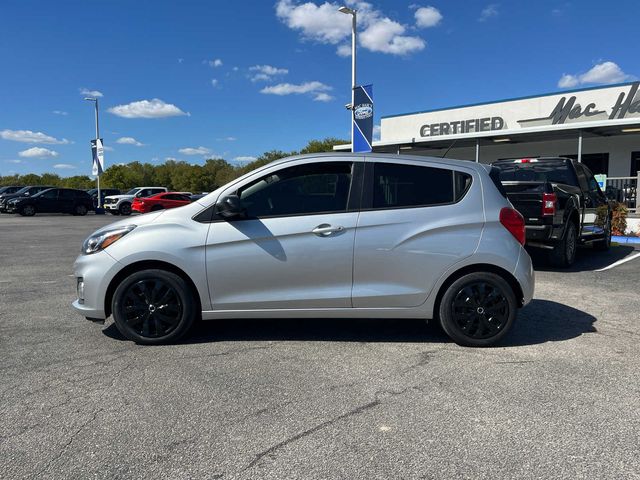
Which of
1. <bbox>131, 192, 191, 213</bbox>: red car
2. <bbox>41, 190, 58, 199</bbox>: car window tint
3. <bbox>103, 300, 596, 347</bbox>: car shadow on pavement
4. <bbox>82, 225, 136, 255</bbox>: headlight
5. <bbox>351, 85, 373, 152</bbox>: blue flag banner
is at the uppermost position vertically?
<bbox>351, 85, 373, 152</bbox>: blue flag banner

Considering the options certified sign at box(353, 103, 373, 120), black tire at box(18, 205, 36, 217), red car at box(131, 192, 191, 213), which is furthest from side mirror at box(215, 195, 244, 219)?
black tire at box(18, 205, 36, 217)

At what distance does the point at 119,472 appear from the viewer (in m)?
2.61

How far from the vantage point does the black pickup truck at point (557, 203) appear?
8312mm

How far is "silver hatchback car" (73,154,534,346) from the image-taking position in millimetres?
4434

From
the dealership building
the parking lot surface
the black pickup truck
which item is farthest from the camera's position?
the dealership building

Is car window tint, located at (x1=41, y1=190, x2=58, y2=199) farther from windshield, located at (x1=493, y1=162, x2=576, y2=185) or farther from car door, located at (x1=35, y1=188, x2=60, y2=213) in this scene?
windshield, located at (x1=493, y1=162, x2=576, y2=185)

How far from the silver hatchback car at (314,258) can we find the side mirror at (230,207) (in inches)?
0.6

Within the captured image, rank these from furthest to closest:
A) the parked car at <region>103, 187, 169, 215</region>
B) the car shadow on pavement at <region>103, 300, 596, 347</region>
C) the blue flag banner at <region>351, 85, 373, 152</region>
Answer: the parked car at <region>103, 187, 169, 215</region>, the blue flag banner at <region>351, 85, 373, 152</region>, the car shadow on pavement at <region>103, 300, 596, 347</region>

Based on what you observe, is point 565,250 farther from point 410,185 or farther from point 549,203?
point 410,185

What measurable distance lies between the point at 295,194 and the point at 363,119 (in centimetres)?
1085

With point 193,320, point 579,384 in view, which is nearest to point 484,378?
point 579,384

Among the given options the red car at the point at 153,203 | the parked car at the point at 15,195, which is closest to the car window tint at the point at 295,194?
the red car at the point at 153,203

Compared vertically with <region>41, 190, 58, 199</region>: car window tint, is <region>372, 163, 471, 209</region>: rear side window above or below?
below

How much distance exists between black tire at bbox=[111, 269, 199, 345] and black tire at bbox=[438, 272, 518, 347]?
2.32m
